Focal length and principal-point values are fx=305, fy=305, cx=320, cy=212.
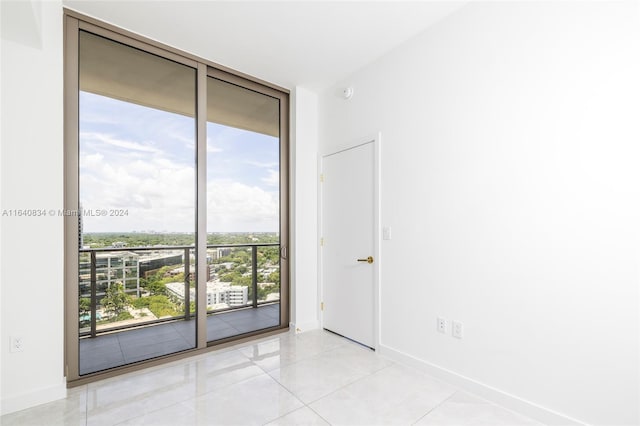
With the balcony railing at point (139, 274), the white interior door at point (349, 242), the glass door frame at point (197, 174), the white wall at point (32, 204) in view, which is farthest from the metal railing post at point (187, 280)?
the white interior door at point (349, 242)

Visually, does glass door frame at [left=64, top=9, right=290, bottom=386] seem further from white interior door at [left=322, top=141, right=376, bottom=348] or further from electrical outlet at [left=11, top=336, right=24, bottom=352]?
white interior door at [left=322, top=141, right=376, bottom=348]

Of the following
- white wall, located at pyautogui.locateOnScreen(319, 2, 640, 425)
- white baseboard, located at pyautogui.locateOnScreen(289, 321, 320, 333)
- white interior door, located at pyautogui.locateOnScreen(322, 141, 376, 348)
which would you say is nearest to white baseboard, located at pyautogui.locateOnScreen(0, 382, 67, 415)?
white baseboard, located at pyautogui.locateOnScreen(289, 321, 320, 333)

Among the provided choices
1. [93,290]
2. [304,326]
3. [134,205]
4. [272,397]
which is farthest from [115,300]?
[304,326]

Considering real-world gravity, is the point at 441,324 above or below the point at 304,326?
above

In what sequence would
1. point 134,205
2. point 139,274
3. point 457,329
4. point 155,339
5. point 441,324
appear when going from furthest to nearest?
point 155,339 → point 139,274 → point 134,205 → point 441,324 → point 457,329

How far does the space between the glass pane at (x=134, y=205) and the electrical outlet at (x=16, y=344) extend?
44 centimetres

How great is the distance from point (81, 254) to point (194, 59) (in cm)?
205

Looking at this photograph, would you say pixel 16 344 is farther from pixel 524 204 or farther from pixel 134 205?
pixel 524 204

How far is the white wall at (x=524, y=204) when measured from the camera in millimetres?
1648

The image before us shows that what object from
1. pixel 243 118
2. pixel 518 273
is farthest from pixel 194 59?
pixel 518 273

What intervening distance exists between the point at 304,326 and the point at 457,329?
71.8 inches

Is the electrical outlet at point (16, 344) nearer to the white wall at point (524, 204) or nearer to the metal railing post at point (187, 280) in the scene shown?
the metal railing post at point (187, 280)

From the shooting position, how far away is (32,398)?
82.3 inches

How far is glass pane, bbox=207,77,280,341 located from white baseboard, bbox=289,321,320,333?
203 millimetres
